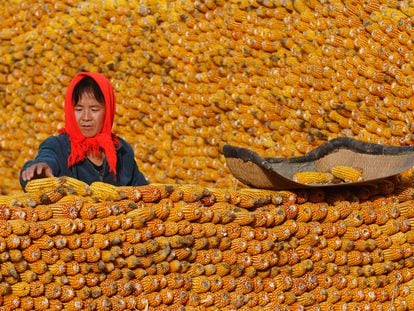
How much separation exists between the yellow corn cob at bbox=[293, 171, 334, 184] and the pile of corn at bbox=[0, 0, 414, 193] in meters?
1.44

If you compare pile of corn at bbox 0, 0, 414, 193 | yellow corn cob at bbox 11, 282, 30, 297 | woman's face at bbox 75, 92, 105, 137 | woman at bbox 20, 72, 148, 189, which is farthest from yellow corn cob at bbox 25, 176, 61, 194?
pile of corn at bbox 0, 0, 414, 193

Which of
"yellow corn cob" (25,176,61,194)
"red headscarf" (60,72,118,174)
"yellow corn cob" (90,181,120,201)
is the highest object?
"red headscarf" (60,72,118,174)

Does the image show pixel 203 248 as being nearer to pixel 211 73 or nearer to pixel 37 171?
pixel 37 171

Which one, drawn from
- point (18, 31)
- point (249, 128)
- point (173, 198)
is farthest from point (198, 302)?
point (18, 31)

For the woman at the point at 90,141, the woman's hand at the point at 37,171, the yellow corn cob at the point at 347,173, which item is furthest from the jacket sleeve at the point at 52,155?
the yellow corn cob at the point at 347,173

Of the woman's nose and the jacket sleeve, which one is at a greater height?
the woman's nose

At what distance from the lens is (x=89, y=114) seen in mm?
5227

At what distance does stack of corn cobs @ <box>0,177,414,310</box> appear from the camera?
13.7 feet

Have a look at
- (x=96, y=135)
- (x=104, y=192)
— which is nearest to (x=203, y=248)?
(x=104, y=192)

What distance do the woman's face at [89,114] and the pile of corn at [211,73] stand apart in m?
2.14

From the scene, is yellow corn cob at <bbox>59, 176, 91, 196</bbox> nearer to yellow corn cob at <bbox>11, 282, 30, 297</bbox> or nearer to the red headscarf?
yellow corn cob at <bbox>11, 282, 30, 297</bbox>

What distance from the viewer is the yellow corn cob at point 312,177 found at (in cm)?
504

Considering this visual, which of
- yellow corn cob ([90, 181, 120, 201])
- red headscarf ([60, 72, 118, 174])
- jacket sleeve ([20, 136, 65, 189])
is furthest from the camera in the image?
red headscarf ([60, 72, 118, 174])

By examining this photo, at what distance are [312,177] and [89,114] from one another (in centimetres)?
123
